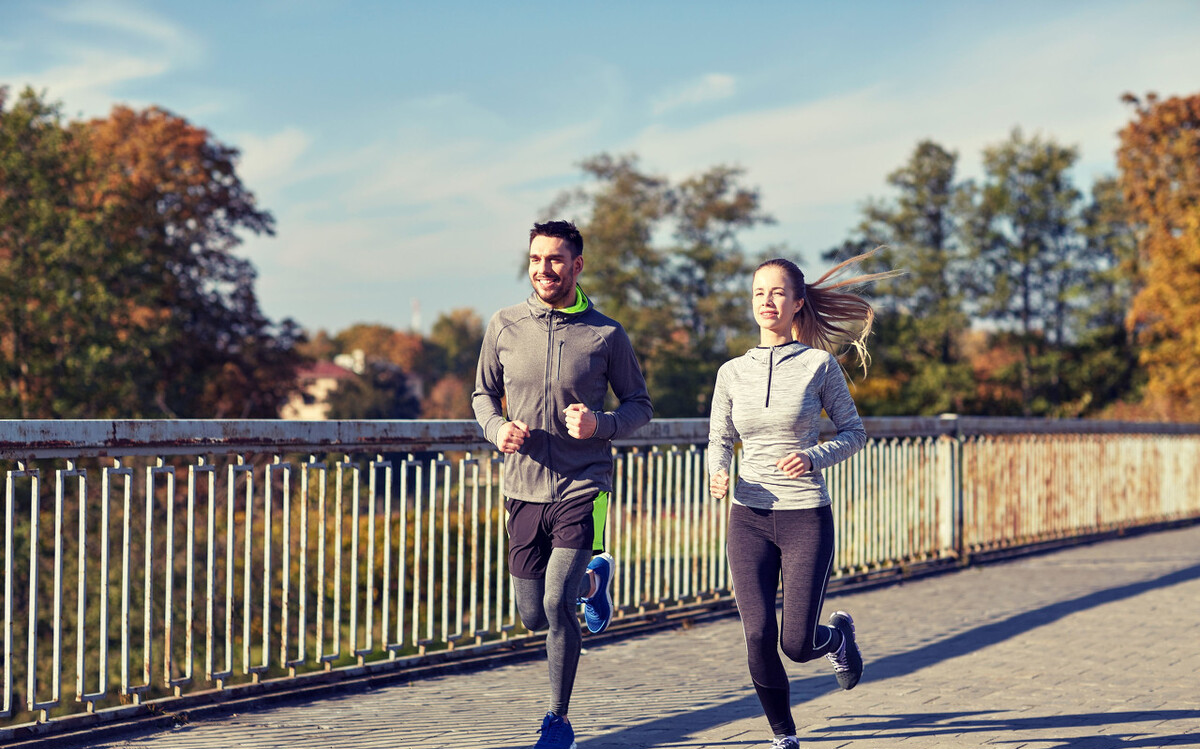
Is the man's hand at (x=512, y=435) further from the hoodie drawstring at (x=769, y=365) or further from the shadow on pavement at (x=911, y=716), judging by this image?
the shadow on pavement at (x=911, y=716)

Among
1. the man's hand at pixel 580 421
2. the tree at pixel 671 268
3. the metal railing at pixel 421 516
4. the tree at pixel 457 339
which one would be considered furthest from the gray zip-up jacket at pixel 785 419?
the tree at pixel 457 339

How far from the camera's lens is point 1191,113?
46.0 m

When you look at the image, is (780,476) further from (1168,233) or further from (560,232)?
(1168,233)

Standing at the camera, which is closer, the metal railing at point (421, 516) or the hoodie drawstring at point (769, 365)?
the hoodie drawstring at point (769, 365)

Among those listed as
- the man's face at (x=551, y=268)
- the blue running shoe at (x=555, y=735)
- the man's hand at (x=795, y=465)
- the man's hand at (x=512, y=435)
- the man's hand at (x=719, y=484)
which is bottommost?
the blue running shoe at (x=555, y=735)

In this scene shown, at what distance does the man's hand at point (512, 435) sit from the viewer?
4.37 metres

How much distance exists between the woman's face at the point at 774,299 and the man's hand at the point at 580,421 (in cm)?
77

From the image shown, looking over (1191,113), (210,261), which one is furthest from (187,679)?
(1191,113)

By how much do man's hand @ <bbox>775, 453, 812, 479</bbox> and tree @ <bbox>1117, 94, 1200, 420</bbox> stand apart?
3898 centimetres

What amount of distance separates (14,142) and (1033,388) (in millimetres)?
46128

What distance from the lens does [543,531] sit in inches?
181

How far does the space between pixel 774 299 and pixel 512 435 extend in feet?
3.66

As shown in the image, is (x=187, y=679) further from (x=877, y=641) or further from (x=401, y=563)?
(x=877, y=641)

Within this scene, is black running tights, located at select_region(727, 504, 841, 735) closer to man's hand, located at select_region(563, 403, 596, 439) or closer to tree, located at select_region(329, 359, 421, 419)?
man's hand, located at select_region(563, 403, 596, 439)
